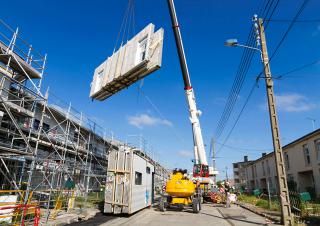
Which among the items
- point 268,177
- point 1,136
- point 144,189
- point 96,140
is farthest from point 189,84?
point 268,177

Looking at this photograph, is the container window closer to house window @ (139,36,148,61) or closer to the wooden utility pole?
house window @ (139,36,148,61)

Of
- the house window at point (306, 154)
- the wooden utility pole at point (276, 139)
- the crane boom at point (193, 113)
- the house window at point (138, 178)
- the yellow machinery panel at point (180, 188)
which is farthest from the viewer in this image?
the house window at point (306, 154)

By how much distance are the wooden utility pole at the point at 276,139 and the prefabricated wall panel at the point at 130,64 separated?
5.62 m

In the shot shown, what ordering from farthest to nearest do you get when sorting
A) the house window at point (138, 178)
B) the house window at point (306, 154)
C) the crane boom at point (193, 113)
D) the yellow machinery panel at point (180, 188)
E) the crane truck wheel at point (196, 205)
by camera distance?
1. the house window at point (306, 154)
2. the crane boom at point (193, 113)
3. the yellow machinery panel at point (180, 188)
4. the crane truck wheel at point (196, 205)
5. the house window at point (138, 178)

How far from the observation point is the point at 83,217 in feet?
39.7

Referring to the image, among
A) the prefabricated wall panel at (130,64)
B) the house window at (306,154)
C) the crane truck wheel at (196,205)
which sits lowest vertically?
the crane truck wheel at (196,205)

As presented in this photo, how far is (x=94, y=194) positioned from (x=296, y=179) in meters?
21.1

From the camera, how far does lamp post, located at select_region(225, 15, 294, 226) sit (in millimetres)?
11234

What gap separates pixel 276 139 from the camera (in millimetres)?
12312

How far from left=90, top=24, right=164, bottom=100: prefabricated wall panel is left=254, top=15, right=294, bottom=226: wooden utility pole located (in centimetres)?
562

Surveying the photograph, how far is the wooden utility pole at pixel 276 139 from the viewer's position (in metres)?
11.2

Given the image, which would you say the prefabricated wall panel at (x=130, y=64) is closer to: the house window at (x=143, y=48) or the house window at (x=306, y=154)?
the house window at (x=143, y=48)

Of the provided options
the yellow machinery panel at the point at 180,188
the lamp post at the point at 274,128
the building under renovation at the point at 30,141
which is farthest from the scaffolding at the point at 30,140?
the lamp post at the point at 274,128

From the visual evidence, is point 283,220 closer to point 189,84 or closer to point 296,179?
point 189,84
